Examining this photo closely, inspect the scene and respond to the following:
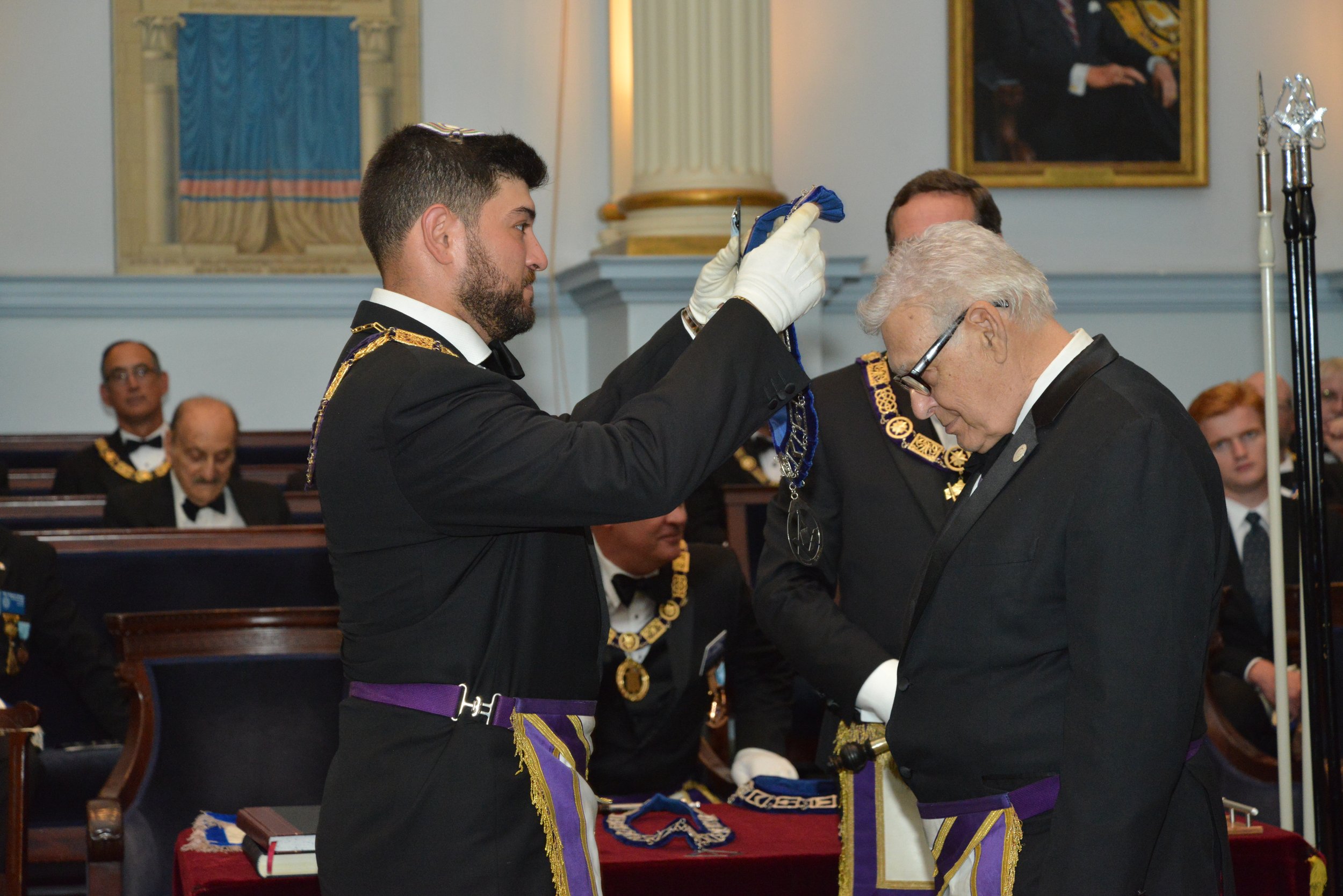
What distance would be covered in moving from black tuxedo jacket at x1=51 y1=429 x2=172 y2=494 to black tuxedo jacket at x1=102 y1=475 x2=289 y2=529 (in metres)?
0.28

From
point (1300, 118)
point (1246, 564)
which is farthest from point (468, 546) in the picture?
point (1246, 564)

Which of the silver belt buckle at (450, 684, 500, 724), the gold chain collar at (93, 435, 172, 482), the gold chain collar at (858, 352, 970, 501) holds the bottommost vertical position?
the silver belt buckle at (450, 684, 500, 724)

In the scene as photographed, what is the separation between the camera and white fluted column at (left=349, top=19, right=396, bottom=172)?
6.86 m

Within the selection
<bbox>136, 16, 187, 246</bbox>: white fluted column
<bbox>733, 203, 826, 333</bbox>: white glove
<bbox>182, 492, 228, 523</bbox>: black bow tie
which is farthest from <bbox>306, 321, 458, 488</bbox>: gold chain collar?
<bbox>136, 16, 187, 246</bbox>: white fluted column

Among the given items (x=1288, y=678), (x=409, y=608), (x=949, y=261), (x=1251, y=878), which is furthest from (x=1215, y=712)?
(x=409, y=608)

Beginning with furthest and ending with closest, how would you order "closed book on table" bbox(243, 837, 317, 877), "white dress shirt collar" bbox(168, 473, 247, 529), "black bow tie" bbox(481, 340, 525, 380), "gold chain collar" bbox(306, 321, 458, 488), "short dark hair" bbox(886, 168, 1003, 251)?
"white dress shirt collar" bbox(168, 473, 247, 529) → "short dark hair" bbox(886, 168, 1003, 251) → "closed book on table" bbox(243, 837, 317, 877) → "black bow tie" bbox(481, 340, 525, 380) → "gold chain collar" bbox(306, 321, 458, 488)

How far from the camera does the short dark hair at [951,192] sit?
8.48 feet

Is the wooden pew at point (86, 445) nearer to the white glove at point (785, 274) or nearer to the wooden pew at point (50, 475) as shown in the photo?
the wooden pew at point (50, 475)

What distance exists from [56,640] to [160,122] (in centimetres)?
350

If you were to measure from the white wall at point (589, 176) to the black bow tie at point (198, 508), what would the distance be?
61.9 inches

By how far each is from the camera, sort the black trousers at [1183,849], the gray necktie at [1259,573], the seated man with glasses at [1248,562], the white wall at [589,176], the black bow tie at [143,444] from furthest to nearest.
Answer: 1. the white wall at [589,176]
2. the black bow tie at [143,444]
3. the gray necktie at [1259,573]
4. the seated man with glasses at [1248,562]
5. the black trousers at [1183,849]

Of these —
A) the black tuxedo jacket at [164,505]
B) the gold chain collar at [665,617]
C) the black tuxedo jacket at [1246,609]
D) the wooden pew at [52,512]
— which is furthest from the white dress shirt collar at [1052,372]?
the black tuxedo jacket at [164,505]

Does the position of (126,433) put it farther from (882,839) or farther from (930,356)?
(930,356)

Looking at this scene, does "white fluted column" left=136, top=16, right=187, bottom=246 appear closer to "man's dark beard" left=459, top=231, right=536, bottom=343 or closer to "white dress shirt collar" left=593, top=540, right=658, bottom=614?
"white dress shirt collar" left=593, top=540, right=658, bottom=614
